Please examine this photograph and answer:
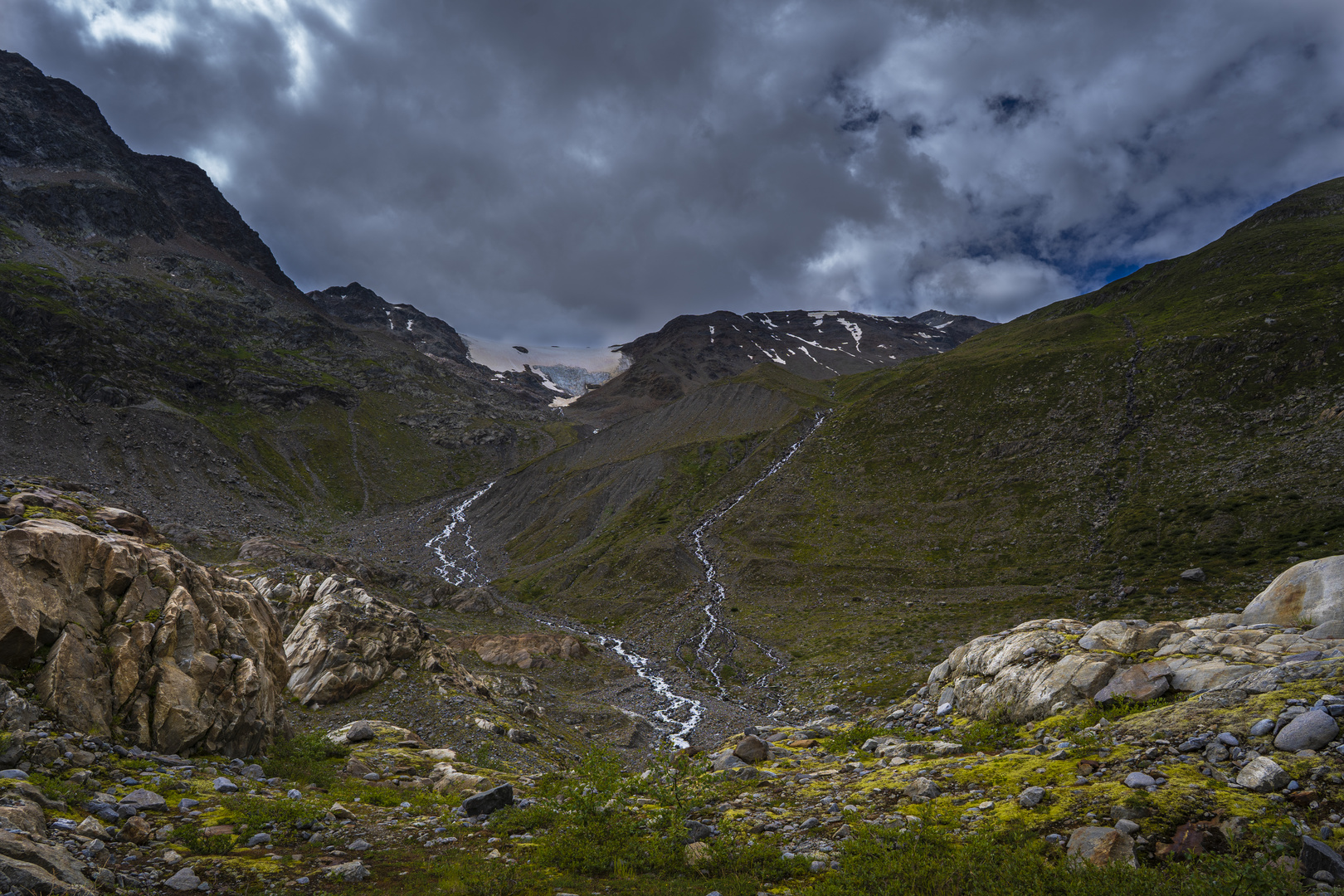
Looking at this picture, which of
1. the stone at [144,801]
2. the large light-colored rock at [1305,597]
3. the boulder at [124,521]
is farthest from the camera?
the boulder at [124,521]

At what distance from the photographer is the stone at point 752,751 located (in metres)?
19.4

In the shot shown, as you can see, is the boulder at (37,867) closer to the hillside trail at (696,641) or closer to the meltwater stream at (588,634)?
the meltwater stream at (588,634)

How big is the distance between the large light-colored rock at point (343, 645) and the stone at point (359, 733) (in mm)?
5707

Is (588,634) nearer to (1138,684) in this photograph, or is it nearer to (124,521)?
(124,521)

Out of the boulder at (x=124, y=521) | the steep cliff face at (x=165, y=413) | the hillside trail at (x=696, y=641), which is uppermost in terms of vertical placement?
the steep cliff face at (x=165, y=413)

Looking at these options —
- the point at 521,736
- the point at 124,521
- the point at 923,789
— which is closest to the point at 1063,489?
→ the point at 521,736

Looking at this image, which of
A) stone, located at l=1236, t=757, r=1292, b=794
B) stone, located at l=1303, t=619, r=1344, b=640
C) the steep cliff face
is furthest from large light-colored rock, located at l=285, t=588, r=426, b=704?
the steep cliff face

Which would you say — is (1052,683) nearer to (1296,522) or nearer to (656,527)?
(1296,522)

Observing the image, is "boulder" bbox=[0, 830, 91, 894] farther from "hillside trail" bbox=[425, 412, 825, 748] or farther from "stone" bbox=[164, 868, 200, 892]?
"hillside trail" bbox=[425, 412, 825, 748]

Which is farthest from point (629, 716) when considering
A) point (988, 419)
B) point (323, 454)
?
point (323, 454)

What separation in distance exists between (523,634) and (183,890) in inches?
1949

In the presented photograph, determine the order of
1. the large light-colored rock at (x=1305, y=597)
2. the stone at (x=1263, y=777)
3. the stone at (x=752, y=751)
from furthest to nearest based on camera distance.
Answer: the stone at (x=752, y=751) < the large light-colored rock at (x=1305, y=597) < the stone at (x=1263, y=777)

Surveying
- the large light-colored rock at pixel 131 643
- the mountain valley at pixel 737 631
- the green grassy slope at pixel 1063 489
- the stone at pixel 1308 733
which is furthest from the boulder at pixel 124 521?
the green grassy slope at pixel 1063 489

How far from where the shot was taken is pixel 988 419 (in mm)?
102875
